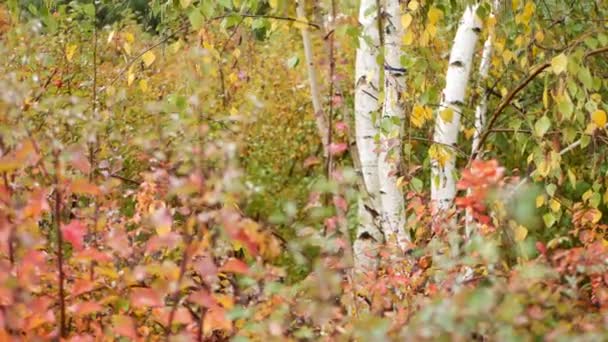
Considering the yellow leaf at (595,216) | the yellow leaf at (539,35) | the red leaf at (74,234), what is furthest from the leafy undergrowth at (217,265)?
the yellow leaf at (539,35)

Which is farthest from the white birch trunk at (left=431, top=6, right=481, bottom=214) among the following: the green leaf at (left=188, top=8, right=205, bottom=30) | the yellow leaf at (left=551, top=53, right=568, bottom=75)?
the green leaf at (left=188, top=8, right=205, bottom=30)

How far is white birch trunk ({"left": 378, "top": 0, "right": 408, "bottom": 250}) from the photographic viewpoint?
3.76m

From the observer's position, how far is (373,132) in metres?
3.88

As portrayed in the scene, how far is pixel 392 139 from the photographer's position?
12.4 ft

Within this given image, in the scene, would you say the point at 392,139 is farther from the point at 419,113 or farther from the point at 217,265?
the point at 217,265

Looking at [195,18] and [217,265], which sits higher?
[195,18]

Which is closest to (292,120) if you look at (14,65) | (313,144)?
(313,144)

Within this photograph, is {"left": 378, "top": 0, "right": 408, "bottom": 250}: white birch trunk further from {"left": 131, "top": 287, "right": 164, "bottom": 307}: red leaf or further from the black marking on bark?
{"left": 131, "top": 287, "right": 164, "bottom": 307}: red leaf

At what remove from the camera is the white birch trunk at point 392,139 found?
3.76 metres

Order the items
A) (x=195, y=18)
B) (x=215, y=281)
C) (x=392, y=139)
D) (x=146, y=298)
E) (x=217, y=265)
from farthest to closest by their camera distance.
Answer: (x=392, y=139), (x=195, y=18), (x=217, y=265), (x=215, y=281), (x=146, y=298)

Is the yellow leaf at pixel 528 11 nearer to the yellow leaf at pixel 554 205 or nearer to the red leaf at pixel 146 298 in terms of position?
the yellow leaf at pixel 554 205

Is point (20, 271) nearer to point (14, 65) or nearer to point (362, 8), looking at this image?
point (362, 8)

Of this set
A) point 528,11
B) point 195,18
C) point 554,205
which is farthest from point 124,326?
point 554,205

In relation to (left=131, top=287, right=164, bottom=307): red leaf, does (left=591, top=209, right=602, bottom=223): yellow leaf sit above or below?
above
